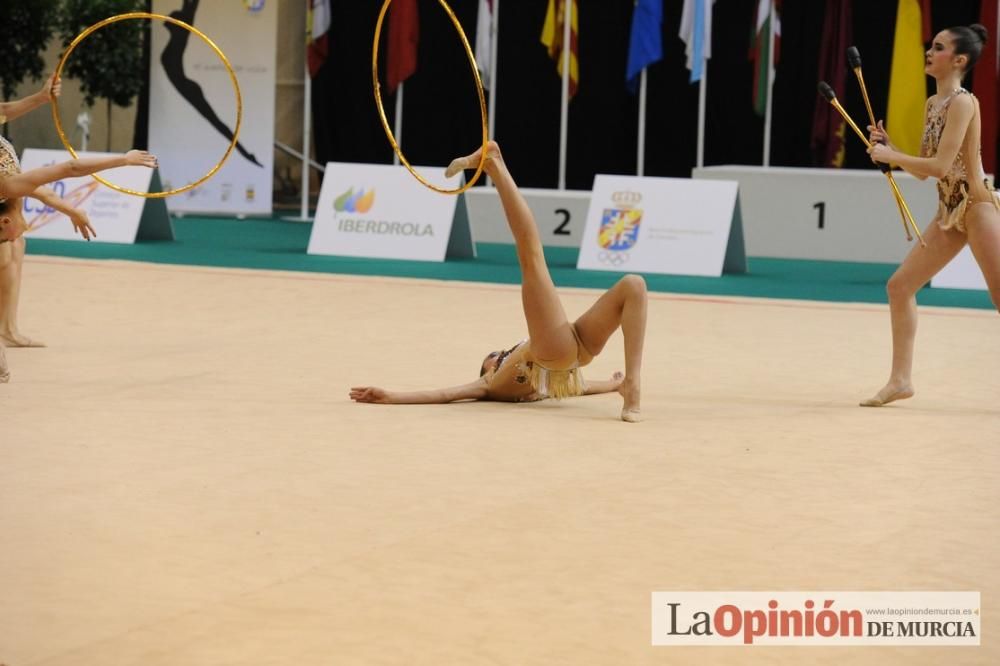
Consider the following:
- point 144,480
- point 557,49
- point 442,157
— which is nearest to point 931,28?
point 557,49

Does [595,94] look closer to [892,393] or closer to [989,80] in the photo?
[989,80]

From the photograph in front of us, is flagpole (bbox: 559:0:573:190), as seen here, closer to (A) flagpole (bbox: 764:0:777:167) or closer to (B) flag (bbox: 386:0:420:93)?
(B) flag (bbox: 386:0:420:93)

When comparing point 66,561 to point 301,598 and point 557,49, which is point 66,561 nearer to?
point 301,598

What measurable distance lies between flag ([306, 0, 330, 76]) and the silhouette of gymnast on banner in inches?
55.6

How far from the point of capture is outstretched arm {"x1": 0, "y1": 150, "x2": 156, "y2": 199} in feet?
21.4

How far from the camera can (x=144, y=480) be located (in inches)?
187

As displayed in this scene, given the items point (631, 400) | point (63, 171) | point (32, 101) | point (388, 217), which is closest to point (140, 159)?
point (63, 171)

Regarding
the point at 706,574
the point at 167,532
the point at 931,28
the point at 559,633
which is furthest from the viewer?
the point at 931,28

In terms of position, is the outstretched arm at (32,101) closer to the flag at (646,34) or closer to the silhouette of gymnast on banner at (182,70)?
the silhouette of gymnast on banner at (182,70)

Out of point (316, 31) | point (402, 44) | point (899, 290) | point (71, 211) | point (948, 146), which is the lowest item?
point (899, 290)

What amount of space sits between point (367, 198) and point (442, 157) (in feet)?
15.9

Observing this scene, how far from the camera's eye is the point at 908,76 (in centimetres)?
1502

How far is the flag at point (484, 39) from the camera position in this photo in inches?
628

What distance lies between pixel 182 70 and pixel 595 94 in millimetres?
4810
